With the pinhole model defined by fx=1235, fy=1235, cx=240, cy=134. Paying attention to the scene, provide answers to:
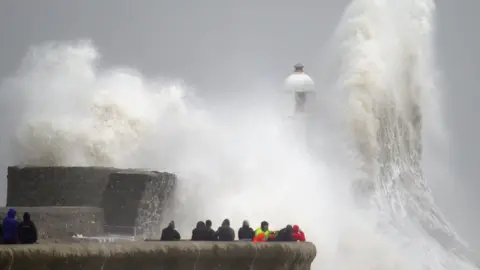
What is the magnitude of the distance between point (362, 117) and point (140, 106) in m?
9.81

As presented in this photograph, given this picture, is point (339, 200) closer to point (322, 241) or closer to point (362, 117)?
point (322, 241)

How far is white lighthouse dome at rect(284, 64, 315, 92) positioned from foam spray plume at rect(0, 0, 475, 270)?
1227 centimetres

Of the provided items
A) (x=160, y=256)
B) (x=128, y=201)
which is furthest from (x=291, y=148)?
(x=160, y=256)

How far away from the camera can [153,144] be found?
20.9 m

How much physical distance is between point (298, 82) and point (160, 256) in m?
37.7

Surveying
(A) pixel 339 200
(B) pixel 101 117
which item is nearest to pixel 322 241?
(A) pixel 339 200

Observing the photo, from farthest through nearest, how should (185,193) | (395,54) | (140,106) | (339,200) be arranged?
(395,54)
(339,200)
(140,106)
(185,193)

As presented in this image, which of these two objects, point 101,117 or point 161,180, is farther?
point 101,117

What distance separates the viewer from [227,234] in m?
11.0

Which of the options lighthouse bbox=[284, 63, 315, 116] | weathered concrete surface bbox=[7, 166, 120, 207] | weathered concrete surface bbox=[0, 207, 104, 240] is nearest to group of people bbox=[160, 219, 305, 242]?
weathered concrete surface bbox=[0, 207, 104, 240]

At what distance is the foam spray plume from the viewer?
19766 mm

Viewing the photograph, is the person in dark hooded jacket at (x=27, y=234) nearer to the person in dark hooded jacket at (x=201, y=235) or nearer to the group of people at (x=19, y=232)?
the group of people at (x=19, y=232)

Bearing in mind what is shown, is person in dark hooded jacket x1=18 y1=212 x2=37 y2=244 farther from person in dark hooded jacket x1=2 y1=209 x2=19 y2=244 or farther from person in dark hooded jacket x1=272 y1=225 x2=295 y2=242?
person in dark hooded jacket x1=272 y1=225 x2=295 y2=242

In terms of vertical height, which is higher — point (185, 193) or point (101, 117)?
point (101, 117)
